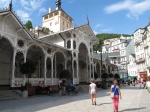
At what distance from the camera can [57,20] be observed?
210ft

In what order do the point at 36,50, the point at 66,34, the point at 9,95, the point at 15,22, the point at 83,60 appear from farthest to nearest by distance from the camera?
the point at 83,60 → the point at 66,34 → the point at 36,50 → the point at 15,22 → the point at 9,95

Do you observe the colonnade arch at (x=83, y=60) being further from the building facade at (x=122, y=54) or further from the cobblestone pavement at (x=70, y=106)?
Result: the building facade at (x=122, y=54)

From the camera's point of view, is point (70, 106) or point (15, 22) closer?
point (70, 106)

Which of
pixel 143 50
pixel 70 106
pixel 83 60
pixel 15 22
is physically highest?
pixel 143 50

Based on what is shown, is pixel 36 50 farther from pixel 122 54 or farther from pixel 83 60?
pixel 122 54

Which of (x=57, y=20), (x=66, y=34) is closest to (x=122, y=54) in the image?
(x=57, y=20)

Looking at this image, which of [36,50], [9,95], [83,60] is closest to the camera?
[9,95]

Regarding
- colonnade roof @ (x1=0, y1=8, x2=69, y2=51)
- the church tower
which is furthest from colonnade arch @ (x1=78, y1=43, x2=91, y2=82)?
the church tower

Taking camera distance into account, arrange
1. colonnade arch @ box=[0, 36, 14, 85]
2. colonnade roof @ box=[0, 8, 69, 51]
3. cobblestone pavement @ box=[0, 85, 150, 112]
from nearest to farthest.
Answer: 1. cobblestone pavement @ box=[0, 85, 150, 112]
2. colonnade roof @ box=[0, 8, 69, 51]
3. colonnade arch @ box=[0, 36, 14, 85]

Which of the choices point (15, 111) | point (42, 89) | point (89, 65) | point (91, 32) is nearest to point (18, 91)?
point (42, 89)

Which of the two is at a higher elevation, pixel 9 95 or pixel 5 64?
pixel 5 64

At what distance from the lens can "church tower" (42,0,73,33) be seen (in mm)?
64500

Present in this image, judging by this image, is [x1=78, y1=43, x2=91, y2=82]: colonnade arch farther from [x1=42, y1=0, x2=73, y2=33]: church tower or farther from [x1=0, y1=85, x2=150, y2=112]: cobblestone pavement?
[x1=42, y1=0, x2=73, y2=33]: church tower

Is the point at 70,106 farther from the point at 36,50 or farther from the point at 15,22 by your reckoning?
the point at 36,50
